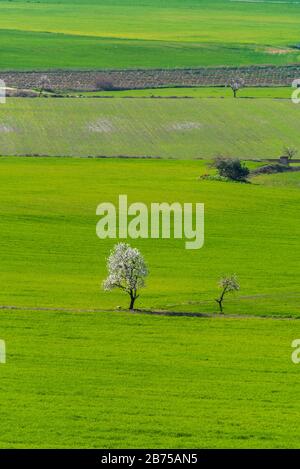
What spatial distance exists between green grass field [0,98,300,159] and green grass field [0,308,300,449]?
52.1 m

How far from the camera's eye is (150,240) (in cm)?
8925


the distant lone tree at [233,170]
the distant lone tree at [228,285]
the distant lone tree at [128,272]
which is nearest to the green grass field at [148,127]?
the distant lone tree at [233,170]

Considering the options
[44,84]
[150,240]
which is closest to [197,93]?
[44,84]

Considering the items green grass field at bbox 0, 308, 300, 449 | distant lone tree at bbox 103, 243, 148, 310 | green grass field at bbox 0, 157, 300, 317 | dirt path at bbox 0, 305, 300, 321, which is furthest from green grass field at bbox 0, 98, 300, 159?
green grass field at bbox 0, 308, 300, 449

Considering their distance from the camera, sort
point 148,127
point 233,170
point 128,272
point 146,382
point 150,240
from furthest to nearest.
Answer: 1. point 148,127
2. point 233,170
3. point 150,240
4. point 128,272
5. point 146,382

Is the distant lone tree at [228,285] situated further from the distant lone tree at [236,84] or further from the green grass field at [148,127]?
the distant lone tree at [236,84]

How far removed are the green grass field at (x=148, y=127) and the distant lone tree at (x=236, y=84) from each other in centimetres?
1014

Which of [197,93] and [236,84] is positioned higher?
[236,84]

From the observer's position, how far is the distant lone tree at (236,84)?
156m

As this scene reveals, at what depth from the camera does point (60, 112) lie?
446 ft

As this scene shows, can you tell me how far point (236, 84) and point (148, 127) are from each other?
28422 mm

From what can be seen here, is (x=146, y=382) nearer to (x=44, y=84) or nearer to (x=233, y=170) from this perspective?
(x=233, y=170)

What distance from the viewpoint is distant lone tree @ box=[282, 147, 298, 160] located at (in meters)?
119
